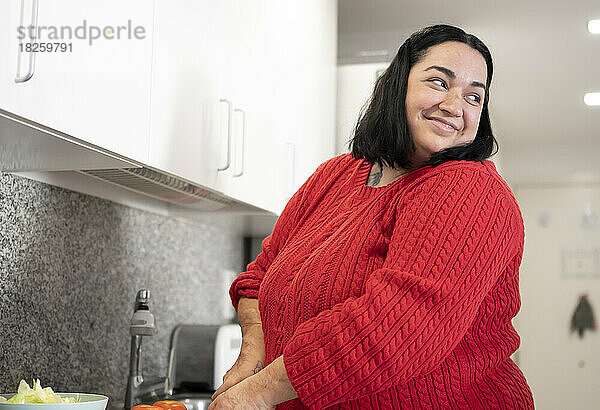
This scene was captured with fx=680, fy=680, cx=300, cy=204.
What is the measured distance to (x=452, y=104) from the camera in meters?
1.07

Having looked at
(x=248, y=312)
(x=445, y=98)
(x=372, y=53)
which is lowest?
(x=248, y=312)

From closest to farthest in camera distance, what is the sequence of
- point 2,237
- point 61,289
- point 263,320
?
point 263,320 → point 2,237 → point 61,289

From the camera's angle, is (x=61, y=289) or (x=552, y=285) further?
(x=552, y=285)

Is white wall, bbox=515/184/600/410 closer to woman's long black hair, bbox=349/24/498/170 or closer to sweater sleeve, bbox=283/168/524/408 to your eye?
woman's long black hair, bbox=349/24/498/170

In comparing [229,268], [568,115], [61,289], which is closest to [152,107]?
[61,289]

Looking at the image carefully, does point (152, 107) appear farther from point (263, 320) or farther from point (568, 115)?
point (568, 115)

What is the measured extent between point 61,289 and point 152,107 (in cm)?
55

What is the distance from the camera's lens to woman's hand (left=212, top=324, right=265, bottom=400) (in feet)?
3.72

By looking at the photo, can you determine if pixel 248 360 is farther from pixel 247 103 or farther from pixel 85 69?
pixel 247 103

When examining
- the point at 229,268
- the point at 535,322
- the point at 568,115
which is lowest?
the point at 535,322

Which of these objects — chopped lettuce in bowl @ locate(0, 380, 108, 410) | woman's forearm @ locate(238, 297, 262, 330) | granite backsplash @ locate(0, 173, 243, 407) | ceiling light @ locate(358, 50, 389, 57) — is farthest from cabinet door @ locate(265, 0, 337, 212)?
chopped lettuce in bowl @ locate(0, 380, 108, 410)

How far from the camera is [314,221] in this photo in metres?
1.22

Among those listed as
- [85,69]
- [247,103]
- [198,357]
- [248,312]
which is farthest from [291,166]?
[85,69]

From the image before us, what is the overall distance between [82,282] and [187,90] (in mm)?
558
